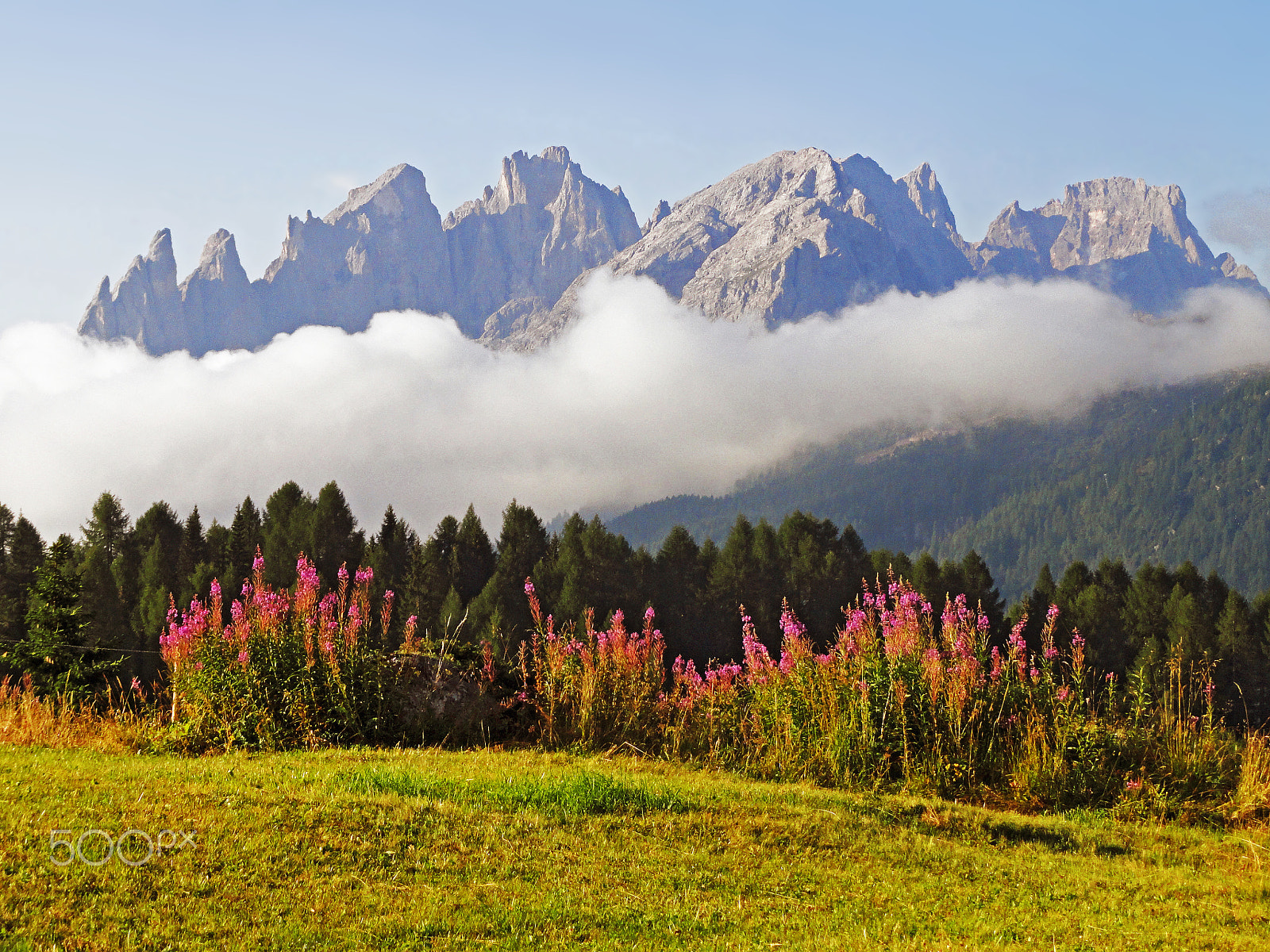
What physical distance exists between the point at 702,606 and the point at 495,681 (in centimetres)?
6352

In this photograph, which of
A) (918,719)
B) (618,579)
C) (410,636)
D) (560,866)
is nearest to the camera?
(560,866)

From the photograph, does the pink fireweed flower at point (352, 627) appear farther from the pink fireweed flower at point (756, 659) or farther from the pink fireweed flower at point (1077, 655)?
the pink fireweed flower at point (1077, 655)

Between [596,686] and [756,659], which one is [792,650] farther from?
[596,686]

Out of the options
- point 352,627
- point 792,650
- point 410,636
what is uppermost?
point 352,627

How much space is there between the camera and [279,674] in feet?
38.9

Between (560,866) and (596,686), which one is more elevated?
(596,686)

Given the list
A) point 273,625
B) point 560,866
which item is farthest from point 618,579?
point 560,866

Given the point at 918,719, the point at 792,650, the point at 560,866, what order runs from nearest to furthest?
the point at 560,866 < the point at 918,719 < the point at 792,650

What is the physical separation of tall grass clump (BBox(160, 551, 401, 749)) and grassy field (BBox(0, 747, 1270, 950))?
1.39m

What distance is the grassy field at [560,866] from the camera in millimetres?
5691

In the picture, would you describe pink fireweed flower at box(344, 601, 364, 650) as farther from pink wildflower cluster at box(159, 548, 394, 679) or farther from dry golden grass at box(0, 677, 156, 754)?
dry golden grass at box(0, 677, 156, 754)

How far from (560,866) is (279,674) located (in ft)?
20.4

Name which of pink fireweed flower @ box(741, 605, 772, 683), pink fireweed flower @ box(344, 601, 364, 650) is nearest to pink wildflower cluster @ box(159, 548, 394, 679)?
pink fireweed flower @ box(344, 601, 364, 650)

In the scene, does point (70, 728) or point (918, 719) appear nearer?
point (70, 728)
